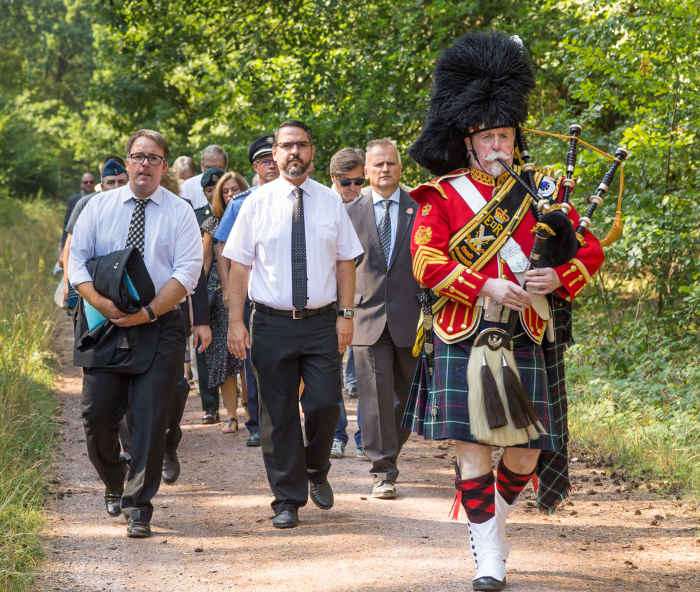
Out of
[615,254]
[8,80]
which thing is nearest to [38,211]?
[8,80]

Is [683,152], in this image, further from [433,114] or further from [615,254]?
[433,114]

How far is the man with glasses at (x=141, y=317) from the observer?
5793mm

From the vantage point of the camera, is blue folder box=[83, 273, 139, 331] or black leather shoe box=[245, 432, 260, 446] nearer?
blue folder box=[83, 273, 139, 331]

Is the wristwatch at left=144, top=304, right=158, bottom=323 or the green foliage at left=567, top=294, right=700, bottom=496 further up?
the wristwatch at left=144, top=304, right=158, bottom=323

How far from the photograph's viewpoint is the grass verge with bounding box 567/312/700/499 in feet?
23.3

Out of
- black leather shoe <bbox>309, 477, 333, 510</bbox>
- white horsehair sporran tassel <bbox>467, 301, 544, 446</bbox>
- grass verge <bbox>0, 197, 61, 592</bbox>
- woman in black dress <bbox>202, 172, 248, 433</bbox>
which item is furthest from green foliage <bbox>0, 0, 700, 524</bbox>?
grass verge <bbox>0, 197, 61, 592</bbox>

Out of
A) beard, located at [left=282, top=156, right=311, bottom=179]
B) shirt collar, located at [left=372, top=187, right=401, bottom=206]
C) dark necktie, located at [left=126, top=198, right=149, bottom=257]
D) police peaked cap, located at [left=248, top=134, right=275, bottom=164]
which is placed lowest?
dark necktie, located at [left=126, top=198, right=149, bottom=257]

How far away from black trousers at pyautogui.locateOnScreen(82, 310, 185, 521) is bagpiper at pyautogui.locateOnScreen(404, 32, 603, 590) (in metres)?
1.79

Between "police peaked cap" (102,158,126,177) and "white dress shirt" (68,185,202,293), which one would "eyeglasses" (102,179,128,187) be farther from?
"white dress shirt" (68,185,202,293)

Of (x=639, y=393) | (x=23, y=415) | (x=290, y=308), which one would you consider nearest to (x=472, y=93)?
(x=290, y=308)

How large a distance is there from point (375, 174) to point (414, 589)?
3364 millimetres

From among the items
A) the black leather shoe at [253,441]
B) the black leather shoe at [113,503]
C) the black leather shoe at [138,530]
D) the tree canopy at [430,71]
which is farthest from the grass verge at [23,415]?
the tree canopy at [430,71]

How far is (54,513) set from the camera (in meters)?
6.33

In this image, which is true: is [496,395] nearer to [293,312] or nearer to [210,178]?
[293,312]
